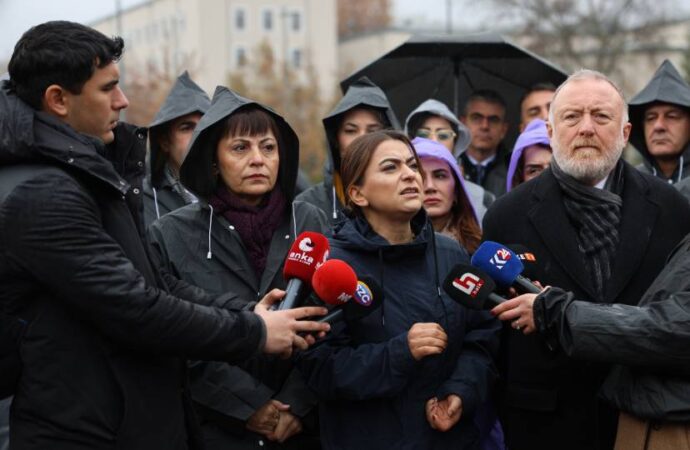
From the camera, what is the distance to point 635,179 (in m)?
4.38

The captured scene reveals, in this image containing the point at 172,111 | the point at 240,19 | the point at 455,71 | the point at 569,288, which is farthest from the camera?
the point at 240,19

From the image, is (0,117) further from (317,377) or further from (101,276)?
(317,377)

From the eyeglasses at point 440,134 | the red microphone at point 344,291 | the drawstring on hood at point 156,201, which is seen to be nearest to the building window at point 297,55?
the eyeglasses at point 440,134

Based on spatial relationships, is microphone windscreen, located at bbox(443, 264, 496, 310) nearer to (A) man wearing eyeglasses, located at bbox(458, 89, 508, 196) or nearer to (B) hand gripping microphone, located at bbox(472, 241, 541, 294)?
(B) hand gripping microphone, located at bbox(472, 241, 541, 294)

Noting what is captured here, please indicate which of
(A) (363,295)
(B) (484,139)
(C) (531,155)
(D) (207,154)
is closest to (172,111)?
(D) (207,154)

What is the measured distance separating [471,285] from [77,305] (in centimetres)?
154

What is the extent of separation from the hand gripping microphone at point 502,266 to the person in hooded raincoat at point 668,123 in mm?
3224

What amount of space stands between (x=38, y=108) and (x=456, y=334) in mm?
2009

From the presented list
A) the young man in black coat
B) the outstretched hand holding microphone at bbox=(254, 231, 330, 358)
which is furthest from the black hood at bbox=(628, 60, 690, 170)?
the young man in black coat

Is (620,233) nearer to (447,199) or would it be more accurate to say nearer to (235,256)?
(447,199)

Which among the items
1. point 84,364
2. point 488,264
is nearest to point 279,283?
point 488,264

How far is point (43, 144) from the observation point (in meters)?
3.20

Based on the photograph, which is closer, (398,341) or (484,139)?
(398,341)

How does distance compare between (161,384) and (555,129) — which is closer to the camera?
(161,384)
